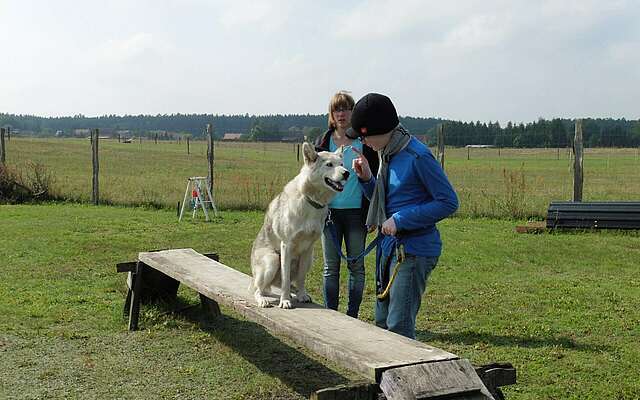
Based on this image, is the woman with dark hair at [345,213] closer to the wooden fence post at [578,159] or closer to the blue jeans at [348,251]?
the blue jeans at [348,251]

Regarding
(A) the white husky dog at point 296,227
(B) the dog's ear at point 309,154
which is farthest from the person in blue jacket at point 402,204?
(B) the dog's ear at point 309,154

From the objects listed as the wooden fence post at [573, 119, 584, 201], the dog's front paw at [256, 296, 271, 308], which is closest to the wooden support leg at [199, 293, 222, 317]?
the dog's front paw at [256, 296, 271, 308]

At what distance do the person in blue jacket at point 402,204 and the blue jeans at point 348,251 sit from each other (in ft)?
5.72

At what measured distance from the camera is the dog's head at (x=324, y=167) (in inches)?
194

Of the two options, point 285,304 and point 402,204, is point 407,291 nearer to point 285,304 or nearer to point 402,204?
point 402,204

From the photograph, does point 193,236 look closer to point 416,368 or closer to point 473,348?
point 473,348

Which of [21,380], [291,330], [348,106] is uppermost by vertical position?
[348,106]

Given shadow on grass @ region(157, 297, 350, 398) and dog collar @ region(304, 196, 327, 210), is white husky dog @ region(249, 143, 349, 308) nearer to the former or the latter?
dog collar @ region(304, 196, 327, 210)

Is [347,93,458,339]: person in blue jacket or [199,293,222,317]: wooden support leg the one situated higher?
[347,93,458,339]: person in blue jacket

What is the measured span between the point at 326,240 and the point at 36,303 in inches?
156

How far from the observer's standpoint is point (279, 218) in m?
5.35

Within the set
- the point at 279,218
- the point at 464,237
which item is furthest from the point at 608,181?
the point at 279,218

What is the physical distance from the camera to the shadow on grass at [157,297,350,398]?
229 inches

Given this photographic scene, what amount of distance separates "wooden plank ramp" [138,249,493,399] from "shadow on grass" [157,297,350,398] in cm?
78
